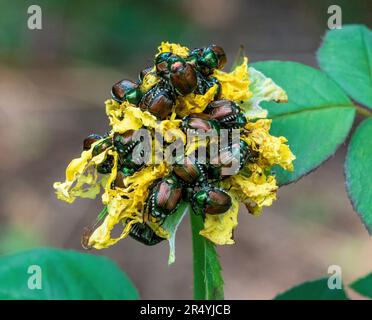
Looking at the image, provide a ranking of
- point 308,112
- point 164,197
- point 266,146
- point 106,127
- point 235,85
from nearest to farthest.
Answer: point 164,197, point 266,146, point 235,85, point 308,112, point 106,127

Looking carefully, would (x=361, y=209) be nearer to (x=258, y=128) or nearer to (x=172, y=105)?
(x=258, y=128)

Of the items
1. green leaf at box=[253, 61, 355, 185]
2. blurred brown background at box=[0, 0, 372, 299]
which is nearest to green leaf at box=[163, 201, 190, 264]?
green leaf at box=[253, 61, 355, 185]

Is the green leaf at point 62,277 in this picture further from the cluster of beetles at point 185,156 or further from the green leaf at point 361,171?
the green leaf at point 361,171

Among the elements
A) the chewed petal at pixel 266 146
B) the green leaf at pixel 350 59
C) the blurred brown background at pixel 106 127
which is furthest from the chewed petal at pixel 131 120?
the blurred brown background at pixel 106 127

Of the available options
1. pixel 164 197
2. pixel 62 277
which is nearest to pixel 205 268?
pixel 164 197

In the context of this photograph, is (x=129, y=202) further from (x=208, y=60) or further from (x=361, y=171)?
(x=361, y=171)
